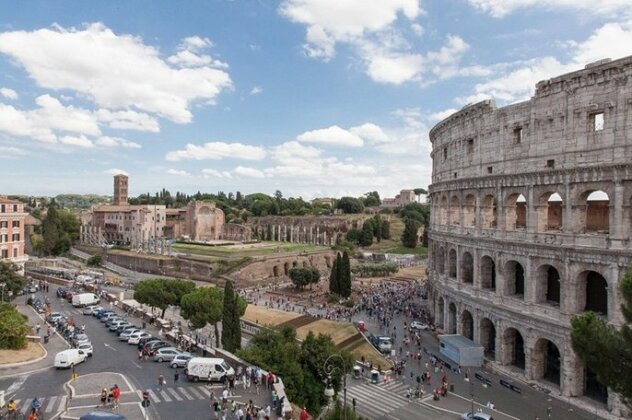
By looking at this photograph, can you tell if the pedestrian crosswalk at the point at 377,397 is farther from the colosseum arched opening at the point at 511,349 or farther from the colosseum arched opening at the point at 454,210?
the colosseum arched opening at the point at 454,210

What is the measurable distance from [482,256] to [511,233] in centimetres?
288

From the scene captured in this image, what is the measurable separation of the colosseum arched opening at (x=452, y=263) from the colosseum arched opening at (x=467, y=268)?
229cm

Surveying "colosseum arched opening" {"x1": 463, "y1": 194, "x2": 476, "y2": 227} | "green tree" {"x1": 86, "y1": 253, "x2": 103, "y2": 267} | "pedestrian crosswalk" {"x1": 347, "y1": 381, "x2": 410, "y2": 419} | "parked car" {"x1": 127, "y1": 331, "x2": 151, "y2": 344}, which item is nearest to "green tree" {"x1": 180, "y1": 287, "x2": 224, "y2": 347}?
"parked car" {"x1": 127, "y1": 331, "x2": 151, "y2": 344}

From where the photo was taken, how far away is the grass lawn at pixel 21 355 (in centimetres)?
2606

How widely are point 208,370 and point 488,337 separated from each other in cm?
1939

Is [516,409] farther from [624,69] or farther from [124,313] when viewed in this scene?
[124,313]

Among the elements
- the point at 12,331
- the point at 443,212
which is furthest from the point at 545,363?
the point at 12,331

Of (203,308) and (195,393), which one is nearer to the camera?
(195,393)

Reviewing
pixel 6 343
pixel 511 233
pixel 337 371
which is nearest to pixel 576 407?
pixel 511 233

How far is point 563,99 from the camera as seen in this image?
2723 cm

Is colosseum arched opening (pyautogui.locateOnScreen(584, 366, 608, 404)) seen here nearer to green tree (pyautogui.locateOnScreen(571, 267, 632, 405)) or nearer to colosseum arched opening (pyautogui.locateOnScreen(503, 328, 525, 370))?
colosseum arched opening (pyautogui.locateOnScreen(503, 328, 525, 370))

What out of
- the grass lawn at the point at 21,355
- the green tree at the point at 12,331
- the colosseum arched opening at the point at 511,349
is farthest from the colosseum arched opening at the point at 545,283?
the green tree at the point at 12,331

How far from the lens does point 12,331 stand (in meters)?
27.4

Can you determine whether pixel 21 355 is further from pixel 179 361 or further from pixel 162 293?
pixel 162 293
